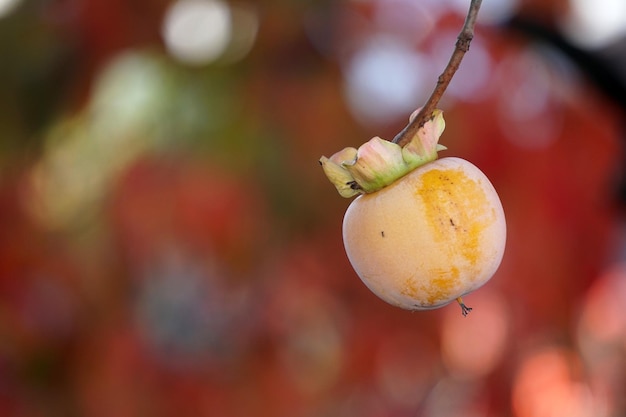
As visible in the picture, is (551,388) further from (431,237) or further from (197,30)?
(431,237)

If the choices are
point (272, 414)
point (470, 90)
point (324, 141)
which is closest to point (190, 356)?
point (272, 414)

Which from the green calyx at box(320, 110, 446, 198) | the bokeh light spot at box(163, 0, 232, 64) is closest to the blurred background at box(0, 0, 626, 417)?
the bokeh light spot at box(163, 0, 232, 64)

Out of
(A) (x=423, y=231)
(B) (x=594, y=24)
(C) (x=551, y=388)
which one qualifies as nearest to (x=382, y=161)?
Answer: (A) (x=423, y=231)

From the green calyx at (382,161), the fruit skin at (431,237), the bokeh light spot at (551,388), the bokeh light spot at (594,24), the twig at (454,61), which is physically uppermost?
the bokeh light spot at (594,24)

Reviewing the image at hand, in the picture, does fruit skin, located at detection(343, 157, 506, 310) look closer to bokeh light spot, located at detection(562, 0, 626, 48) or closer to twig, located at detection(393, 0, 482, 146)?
twig, located at detection(393, 0, 482, 146)

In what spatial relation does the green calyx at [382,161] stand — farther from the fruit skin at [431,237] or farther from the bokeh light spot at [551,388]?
the bokeh light spot at [551,388]

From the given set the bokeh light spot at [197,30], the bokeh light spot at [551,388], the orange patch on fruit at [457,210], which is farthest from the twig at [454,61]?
the bokeh light spot at [551,388]
